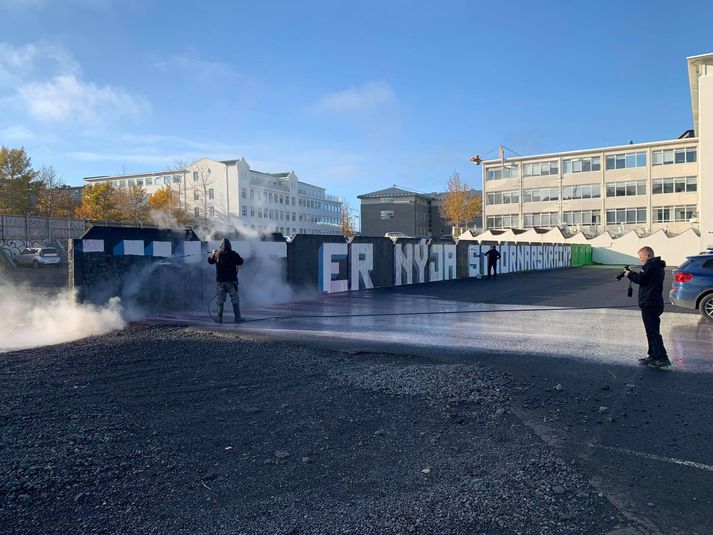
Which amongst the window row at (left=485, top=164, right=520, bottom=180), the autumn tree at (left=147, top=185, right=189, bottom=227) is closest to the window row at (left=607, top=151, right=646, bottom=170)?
the window row at (left=485, top=164, right=520, bottom=180)

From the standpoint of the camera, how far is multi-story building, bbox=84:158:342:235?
71.3m

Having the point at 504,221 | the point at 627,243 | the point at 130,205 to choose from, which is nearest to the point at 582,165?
the point at 504,221

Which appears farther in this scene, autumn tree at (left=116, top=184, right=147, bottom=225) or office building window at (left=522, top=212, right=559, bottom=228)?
office building window at (left=522, top=212, right=559, bottom=228)

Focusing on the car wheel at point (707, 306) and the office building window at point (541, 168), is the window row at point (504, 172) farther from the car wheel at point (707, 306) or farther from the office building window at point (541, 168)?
the car wheel at point (707, 306)

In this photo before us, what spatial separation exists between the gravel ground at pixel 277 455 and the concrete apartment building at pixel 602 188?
6227 centimetres

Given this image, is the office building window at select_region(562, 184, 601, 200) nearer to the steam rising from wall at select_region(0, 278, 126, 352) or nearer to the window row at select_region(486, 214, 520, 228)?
the window row at select_region(486, 214, 520, 228)

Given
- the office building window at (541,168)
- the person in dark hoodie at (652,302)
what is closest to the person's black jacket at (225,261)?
the person in dark hoodie at (652,302)

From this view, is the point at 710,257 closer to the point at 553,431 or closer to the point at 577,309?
the point at 577,309

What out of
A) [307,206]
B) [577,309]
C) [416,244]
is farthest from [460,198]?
[577,309]

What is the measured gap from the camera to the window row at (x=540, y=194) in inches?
2950

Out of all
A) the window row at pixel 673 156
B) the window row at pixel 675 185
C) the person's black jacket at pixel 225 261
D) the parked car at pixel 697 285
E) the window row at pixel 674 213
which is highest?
the window row at pixel 673 156

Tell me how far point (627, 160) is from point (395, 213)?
146ft

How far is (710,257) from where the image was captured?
38.5ft

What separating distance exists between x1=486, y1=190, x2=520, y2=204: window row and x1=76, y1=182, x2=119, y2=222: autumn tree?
2172 inches
